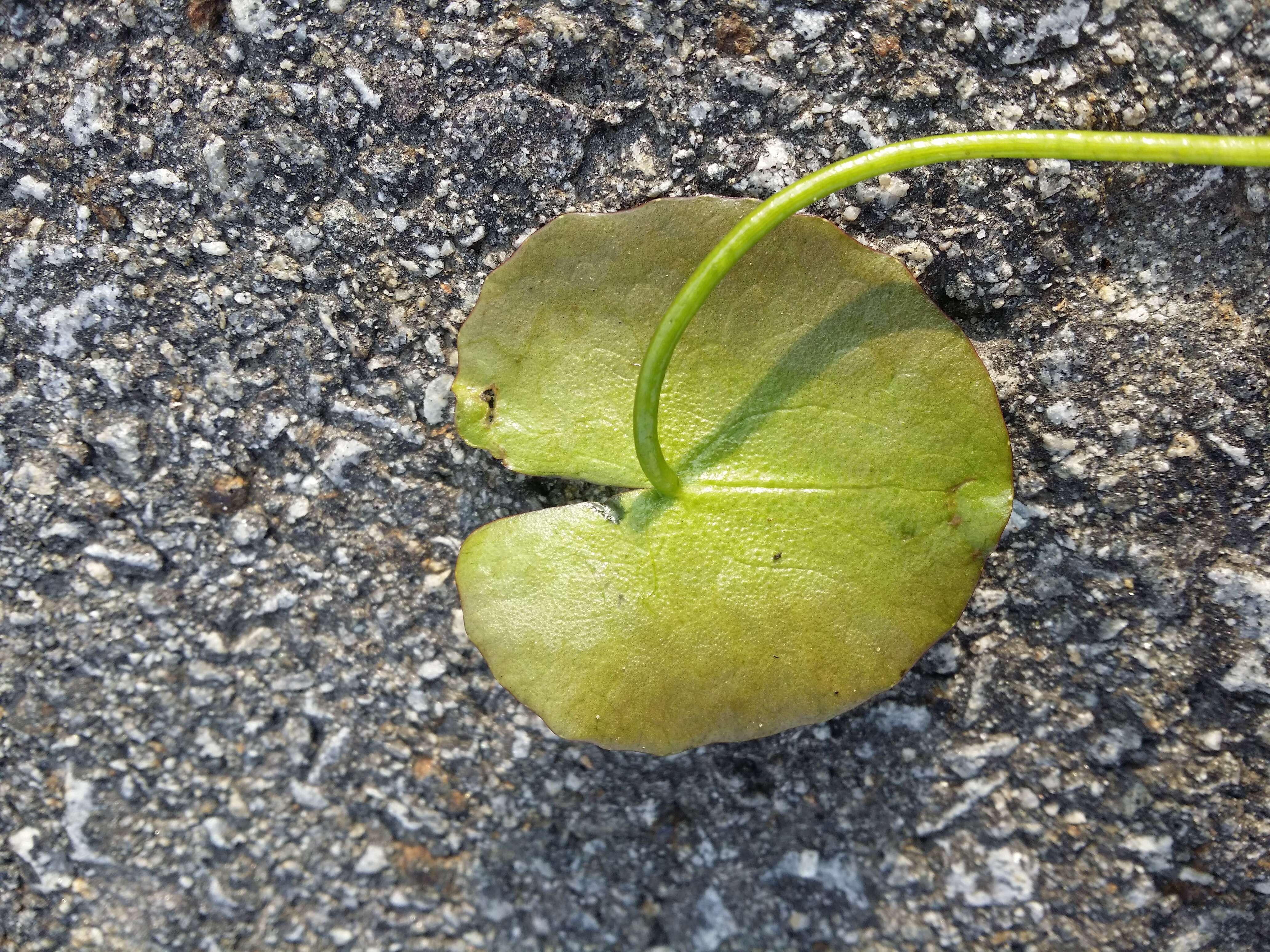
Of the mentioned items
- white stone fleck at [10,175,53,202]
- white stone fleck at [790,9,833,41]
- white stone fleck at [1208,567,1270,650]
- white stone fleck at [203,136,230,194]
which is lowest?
white stone fleck at [1208,567,1270,650]

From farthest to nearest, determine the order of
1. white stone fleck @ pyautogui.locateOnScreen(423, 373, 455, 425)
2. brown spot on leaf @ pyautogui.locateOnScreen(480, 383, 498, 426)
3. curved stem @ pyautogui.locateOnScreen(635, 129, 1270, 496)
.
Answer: white stone fleck @ pyautogui.locateOnScreen(423, 373, 455, 425), brown spot on leaf @ pyautogui.locateOnScreen(480, 383, 498, 426), curved stem @ pyautogui.locateOnScreen(635, 129, 1270, 496)

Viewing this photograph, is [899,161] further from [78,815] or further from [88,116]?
[78,815]

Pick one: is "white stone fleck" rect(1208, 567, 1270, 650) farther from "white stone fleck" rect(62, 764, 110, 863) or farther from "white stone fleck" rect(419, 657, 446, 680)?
"white stone fleck" rect(62, 764, 110, 863)

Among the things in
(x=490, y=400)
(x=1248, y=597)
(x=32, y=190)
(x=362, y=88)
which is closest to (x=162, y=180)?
(x=32, y=190)

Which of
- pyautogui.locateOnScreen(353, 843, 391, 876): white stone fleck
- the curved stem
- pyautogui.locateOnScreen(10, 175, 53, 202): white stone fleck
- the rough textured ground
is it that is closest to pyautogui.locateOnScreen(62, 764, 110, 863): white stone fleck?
the rough textured ground

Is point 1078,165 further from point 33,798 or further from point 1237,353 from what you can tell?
point 33,798

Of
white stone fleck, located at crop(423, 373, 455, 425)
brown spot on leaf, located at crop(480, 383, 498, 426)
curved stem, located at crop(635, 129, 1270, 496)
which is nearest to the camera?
curved stem, located at crop(635, 129, 1270, 496)

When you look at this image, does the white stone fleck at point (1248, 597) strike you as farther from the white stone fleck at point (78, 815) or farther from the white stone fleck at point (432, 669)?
the white stone fleck at point (78, 815)
